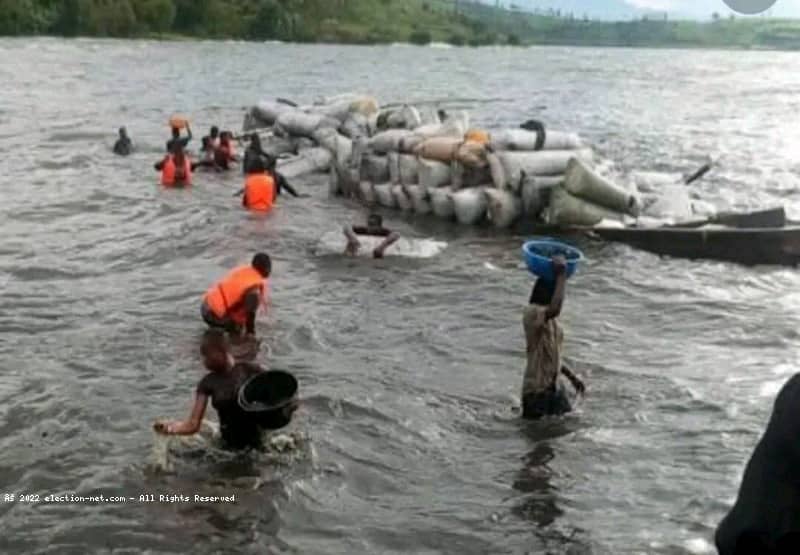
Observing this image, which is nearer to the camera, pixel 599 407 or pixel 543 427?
pixel 543 427

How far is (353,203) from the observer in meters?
22.4

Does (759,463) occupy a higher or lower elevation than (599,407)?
higher

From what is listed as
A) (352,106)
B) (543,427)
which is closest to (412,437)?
(543,427)

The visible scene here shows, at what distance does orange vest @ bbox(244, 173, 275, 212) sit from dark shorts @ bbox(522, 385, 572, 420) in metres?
11.1

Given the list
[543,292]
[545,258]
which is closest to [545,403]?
[543,292]

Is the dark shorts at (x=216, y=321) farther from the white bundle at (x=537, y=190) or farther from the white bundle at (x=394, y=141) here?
the white bundle at (x=394, y=141)

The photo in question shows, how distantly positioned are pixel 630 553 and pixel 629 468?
157 centimetres

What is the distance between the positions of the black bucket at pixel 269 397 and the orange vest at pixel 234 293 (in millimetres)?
2338

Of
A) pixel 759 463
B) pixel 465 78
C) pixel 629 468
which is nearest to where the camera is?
pixel 759 463

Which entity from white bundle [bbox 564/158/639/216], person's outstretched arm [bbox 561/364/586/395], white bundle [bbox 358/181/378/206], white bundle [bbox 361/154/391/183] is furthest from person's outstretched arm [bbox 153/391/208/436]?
white bundle [bbox 358/181/378/206]

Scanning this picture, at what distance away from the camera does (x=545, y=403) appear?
32.8 ft

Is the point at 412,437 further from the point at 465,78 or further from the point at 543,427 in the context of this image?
the point at 465,78

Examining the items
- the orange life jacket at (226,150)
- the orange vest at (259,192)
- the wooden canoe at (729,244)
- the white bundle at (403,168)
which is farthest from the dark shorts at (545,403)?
the orange life jacket at (226,150)

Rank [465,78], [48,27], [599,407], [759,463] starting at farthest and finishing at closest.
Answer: [48,27], [465,78], [599,407], [759,463]
